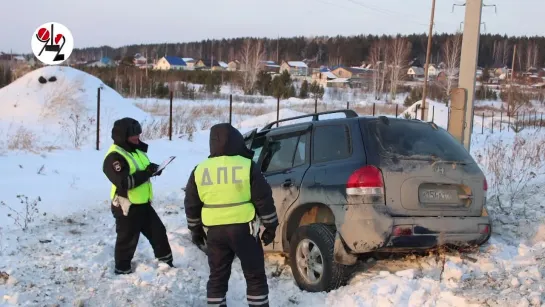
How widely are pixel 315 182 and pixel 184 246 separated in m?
2.03

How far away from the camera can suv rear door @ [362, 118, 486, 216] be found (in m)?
4.57

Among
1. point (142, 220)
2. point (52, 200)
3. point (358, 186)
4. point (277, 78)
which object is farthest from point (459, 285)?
point (277, 78)

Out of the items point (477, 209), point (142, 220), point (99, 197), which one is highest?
point (477, 209)

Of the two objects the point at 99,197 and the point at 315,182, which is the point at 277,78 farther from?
the point at 315,182

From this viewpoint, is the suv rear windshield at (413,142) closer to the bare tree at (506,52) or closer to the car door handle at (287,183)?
the car door handle at (287,183)

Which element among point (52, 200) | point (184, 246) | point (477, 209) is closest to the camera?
point (477, 209)

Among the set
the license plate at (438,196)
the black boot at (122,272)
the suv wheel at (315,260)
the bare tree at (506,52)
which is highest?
the bare tree at (506,52)

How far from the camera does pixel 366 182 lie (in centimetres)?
453

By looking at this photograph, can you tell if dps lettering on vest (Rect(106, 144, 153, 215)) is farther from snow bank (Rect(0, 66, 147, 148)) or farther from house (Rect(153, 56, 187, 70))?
house (Rect(153, 56, 187, 70))

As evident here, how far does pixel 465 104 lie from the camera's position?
8.87 m

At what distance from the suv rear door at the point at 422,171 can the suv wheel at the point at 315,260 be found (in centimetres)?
68

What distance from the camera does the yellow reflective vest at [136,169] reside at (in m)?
5.20

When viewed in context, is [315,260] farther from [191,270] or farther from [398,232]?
[191,270]

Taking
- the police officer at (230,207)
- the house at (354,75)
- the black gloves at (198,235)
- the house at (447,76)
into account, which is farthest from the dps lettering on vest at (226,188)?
the house at (354,75)
